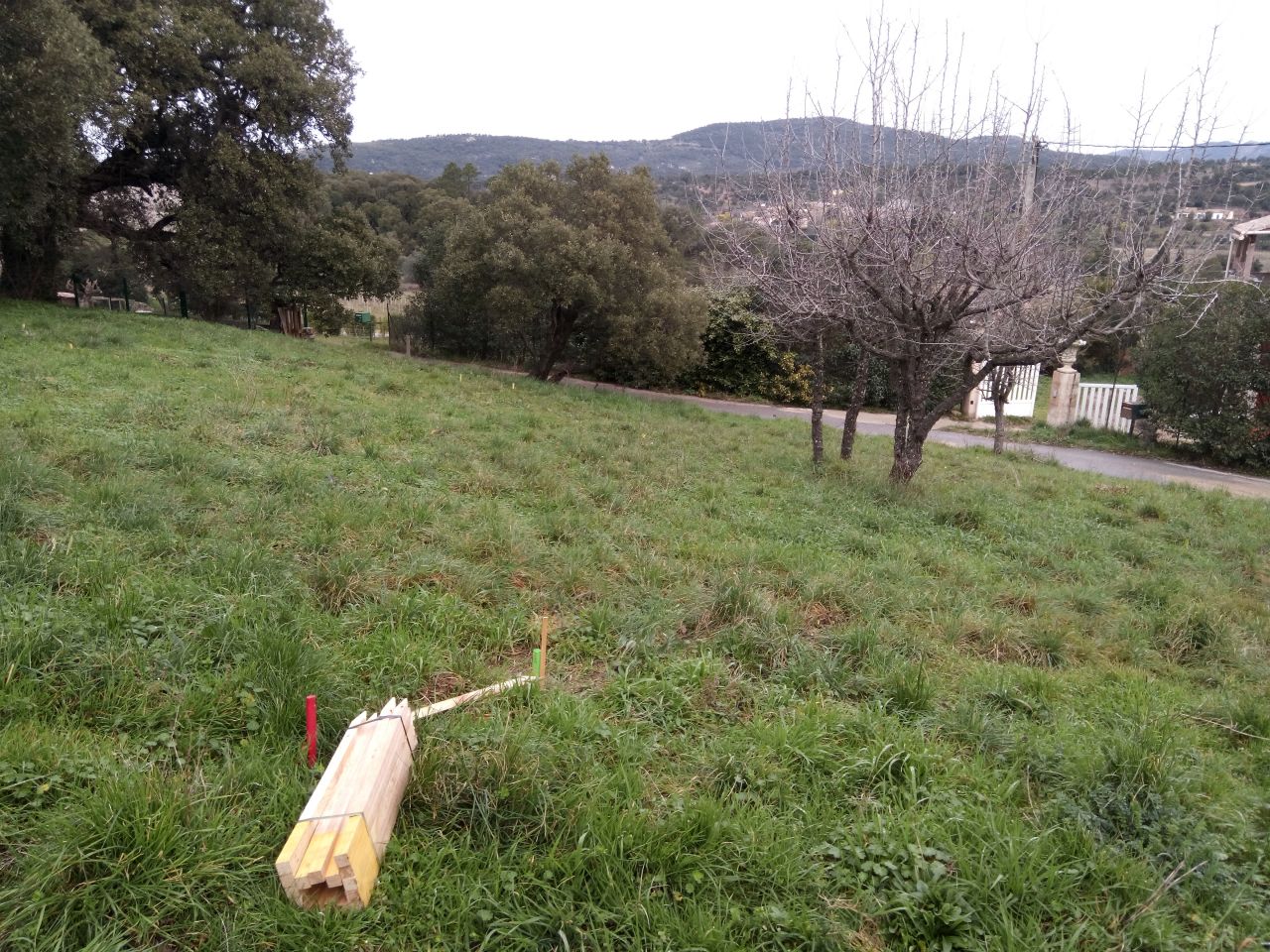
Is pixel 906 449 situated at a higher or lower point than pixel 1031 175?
lower

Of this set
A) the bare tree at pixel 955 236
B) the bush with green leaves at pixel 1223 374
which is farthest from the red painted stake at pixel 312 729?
the bush with green leaves at pixel 1223 374

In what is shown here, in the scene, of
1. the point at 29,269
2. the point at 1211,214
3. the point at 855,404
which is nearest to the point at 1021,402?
the point at 855,404

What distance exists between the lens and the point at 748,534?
561cm

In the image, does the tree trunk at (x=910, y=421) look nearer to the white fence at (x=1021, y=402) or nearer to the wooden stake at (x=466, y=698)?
the wooden stake at (x=466, y=698)

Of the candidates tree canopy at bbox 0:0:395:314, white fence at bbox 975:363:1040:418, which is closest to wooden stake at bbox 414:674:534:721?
tree canopy at bbox 0:0:395:314

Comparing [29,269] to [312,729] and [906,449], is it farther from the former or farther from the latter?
[312,729]

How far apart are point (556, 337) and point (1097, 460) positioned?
34.6ft

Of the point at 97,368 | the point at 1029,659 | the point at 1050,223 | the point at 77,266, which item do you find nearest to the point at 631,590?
the point at 1029,659

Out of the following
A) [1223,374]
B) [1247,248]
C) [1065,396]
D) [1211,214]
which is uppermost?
[1247,248]

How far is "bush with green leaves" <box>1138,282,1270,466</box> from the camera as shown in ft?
43.5

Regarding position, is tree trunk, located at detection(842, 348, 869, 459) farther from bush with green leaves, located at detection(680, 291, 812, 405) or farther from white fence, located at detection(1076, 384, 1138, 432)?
bush with green leaves, located at detection(680, 291, 812, 405)

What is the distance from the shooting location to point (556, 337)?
15828 millimetres

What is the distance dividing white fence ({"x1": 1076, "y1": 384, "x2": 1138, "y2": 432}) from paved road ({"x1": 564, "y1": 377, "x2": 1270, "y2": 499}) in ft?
6.30

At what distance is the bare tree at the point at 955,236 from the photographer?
677cm
